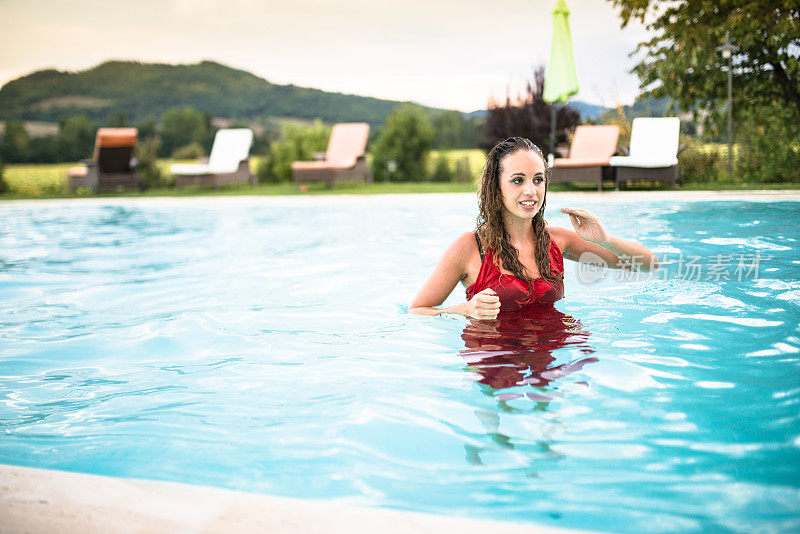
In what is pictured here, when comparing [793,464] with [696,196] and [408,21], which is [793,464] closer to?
[696,196]

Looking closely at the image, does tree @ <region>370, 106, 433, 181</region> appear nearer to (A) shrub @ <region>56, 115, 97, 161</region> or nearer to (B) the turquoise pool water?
(B) the turquoise pool water

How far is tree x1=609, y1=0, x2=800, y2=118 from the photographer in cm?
1110

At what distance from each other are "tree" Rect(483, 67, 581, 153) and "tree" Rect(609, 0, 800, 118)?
1.74 meters

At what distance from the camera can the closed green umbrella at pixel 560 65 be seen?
11758mm

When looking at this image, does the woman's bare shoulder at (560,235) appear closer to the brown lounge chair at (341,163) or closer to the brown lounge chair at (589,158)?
the brown lounge chair at (589,158)

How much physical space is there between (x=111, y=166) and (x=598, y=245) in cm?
1362

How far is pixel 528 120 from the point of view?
1367cm

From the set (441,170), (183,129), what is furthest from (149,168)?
(183,129)

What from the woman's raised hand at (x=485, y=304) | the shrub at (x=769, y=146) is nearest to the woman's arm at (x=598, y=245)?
the woman's raised hand at (x=485, y=304)

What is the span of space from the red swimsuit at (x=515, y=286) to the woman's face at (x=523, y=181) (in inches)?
10.1

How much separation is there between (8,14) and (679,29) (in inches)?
911

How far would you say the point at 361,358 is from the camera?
3160mm

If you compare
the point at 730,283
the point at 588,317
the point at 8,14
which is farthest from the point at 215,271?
the point at 8,14

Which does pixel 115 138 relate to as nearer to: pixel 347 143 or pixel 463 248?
pixel 347 143
